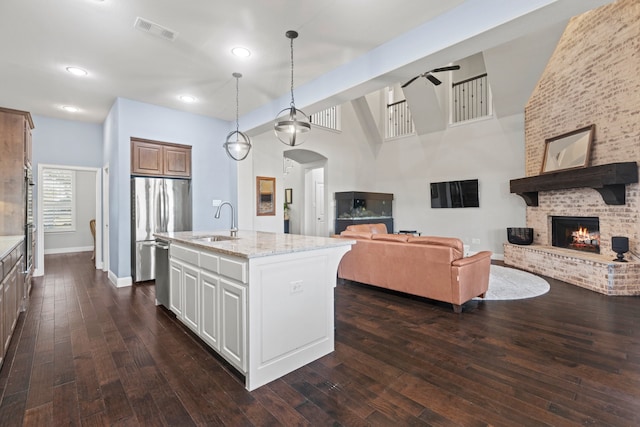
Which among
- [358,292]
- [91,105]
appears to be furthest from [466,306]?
[91,105]

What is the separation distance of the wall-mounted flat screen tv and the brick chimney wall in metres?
1.45

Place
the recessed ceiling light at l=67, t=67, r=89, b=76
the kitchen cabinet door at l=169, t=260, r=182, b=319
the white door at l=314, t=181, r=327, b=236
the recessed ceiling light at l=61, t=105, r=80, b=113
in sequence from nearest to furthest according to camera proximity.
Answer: the kitchen cabinet door at l=169, t=260, r=182, b=319 < the recessed ceiling light at l=67, t=67, r=89, b=76 < the recessed ceiling light at l=61, t=105, r=80, b=113 < the white door at l=314, t=181, r=327, b=236

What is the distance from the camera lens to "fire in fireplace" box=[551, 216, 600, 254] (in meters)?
4.89

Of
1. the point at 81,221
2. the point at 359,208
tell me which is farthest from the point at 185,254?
the point at 81,221

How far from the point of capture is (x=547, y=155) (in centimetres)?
553

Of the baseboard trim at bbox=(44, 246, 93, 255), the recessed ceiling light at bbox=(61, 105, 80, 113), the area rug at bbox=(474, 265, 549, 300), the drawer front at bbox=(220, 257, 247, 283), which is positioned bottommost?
the area rug at bbox=(474, 265, 549, 300)

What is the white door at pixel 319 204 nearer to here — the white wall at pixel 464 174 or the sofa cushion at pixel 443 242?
the white wall at pixel 464 174

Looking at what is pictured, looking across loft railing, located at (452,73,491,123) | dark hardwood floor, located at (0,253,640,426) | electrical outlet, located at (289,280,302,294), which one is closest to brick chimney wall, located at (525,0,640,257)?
loft railing, located at (452,73,491,123)

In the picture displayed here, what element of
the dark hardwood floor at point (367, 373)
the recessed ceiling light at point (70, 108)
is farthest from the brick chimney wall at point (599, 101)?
the recessed ceiling light at point (70, 108)

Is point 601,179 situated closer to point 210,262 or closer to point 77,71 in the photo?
point 210,262

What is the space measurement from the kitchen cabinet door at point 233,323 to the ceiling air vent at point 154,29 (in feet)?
8.41

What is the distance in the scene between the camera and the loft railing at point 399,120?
27.8ft

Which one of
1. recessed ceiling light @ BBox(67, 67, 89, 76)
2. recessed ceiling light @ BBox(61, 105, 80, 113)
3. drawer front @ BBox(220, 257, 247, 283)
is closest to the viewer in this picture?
drawer front @ BBox(220, 257, 247, 283)

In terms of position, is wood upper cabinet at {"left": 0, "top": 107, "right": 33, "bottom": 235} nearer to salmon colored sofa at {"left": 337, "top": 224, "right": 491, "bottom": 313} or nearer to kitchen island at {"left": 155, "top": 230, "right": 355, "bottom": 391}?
kitchen island at {"left": 155, "top": 230, "right": 355, "bottom": 391}
